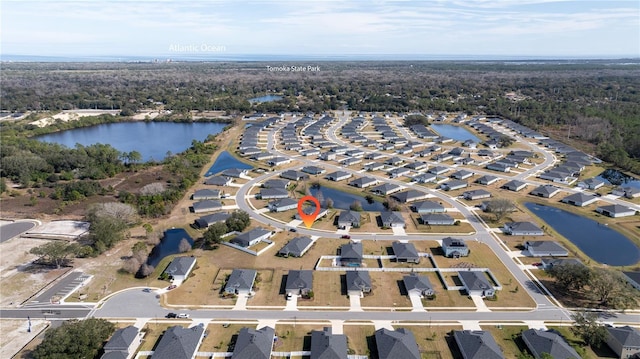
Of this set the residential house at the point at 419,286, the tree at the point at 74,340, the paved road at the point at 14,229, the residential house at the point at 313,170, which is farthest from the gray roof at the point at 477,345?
the paved road at the point at 14,229

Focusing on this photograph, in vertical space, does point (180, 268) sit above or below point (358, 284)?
above

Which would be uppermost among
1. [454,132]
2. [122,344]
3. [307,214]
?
[454,132]

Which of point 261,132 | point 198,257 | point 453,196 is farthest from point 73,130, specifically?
point 453,196

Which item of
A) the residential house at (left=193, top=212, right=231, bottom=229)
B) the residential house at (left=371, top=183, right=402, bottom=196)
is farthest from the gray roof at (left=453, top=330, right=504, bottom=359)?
the residential house at (left=371, top=183, right=402, bottom=196)

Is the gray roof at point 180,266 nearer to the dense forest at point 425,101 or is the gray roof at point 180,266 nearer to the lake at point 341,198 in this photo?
the lake at point 341,198

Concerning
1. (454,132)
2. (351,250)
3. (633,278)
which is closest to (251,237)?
(351,250)

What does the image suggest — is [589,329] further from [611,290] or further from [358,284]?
[358,284]

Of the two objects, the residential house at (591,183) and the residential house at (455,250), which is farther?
the residential house at (591,183)
